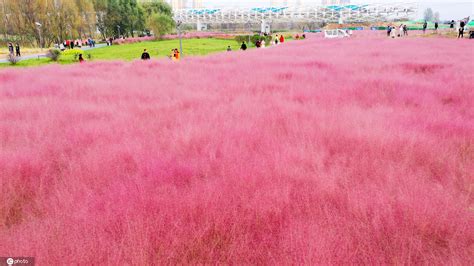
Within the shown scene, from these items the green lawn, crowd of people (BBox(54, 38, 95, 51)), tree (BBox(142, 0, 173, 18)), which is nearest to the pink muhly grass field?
the green lawn

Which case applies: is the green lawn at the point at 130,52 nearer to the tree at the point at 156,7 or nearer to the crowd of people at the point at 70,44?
the crowd of people at the point at 70,44

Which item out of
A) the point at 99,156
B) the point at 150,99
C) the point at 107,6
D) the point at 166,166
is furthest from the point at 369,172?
the point at 107,6

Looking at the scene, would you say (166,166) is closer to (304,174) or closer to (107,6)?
(304,174)

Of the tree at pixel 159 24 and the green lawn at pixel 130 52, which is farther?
the tree at pixel 159 24

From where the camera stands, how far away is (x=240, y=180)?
10.0 feet

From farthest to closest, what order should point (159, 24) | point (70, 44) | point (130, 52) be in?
point (159, 24)
point (70, 44)
point (130, 52)

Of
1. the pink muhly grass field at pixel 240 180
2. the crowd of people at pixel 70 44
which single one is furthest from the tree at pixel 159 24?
the pink muhly grass field at pixel 240 180

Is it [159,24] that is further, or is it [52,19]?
[159,24]

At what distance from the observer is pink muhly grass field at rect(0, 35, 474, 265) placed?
2166 millimetres

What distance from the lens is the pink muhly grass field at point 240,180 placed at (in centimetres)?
217

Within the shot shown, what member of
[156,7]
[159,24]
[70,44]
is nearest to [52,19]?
[70,44]

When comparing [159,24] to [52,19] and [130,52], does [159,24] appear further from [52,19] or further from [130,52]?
[130,52]

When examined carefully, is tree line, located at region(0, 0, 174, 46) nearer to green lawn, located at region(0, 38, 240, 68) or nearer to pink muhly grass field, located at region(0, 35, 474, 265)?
green lawn, located at region(0, 38, 240, 68)

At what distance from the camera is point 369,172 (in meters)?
3.34
